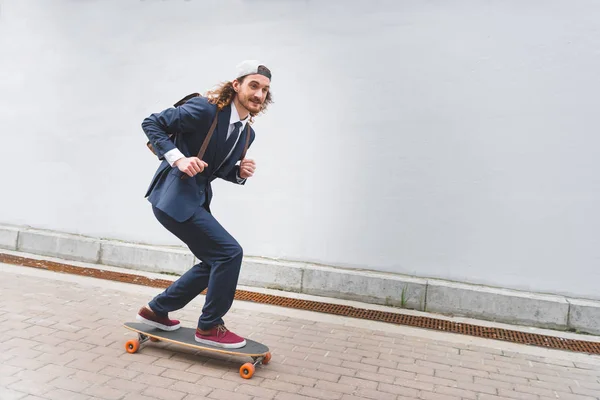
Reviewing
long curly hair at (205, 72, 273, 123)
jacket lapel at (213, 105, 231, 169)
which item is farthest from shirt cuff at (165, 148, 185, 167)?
long curly hair at (205, 72, 273, 123)

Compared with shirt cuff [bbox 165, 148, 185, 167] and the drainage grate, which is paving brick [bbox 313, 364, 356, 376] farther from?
shirt cuff [bbox 165, 148, 185, 167]

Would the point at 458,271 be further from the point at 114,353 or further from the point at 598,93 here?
the point at 114,353

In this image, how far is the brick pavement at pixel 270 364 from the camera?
356 cm

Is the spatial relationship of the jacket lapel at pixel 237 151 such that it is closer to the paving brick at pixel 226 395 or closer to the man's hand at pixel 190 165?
the man's hand at pixel 190 165

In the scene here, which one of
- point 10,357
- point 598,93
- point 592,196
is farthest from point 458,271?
point 10,357

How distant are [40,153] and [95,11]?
184 centimetres

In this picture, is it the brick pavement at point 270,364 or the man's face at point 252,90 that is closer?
the brick pavement at point 270,364

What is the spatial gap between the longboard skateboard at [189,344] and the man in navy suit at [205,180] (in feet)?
0.18

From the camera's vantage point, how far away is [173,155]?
3.72m

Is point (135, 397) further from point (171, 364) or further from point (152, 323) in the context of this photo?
point (152, 323)

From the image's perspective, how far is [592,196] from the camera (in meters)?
5.15

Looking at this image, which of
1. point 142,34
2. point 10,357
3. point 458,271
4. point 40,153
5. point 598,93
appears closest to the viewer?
point 10,357

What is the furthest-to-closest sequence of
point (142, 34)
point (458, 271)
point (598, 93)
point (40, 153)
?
point (40, 153) < point (142, 34) < point (458, 271) < point (598, 93)

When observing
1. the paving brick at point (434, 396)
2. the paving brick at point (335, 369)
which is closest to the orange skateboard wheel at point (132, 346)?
the paving brick at point (335, 369)
